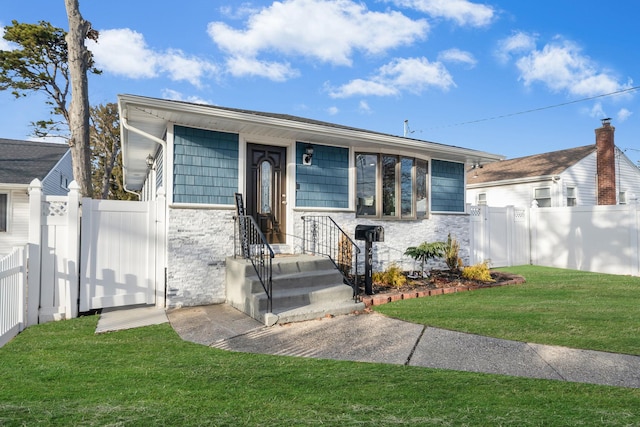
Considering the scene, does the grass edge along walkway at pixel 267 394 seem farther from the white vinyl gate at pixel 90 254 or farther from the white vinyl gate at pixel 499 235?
the white vinyl gate at pixel 499 235

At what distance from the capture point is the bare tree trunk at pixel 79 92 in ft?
26.8

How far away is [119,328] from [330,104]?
50.0ft

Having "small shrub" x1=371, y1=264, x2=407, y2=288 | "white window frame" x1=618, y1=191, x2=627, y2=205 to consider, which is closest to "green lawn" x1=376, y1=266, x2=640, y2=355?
"small shrub" x1=371, y1=264, x2=407, y2=288

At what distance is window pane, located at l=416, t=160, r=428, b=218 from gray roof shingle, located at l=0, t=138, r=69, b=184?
12.4m

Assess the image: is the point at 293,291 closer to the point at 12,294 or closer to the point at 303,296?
the point at 303,296

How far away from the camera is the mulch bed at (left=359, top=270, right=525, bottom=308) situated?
6121 millimetres

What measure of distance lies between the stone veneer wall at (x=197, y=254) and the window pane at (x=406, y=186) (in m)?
4.07

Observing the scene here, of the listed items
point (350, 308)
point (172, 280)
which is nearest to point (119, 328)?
point (172, 280)

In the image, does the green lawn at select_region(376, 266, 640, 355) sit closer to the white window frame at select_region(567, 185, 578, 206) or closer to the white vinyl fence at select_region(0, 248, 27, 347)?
the white vinyl fence at select_region(0, 248, 27, 347)

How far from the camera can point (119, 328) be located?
476cm

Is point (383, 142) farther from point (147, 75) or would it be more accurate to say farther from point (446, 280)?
point (147, 75)

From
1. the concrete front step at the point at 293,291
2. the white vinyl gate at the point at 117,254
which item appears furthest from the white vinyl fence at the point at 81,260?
the concrete front step at the point at 293,291

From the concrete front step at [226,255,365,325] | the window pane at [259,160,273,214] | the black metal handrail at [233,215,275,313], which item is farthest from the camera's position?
the window pane at [259,160,273,214]

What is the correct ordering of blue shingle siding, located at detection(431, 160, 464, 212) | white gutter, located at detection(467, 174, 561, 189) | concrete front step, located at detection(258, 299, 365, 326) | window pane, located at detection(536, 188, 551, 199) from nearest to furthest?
concrete front step, located at detection(258, 299, 365, 326) → blue shingle siding, located at detection(431, 160, 464, 212) → white gutter, located at detection(467, 174, 561, 189) → window pane, located at detection(536, 188, 551, 199)
